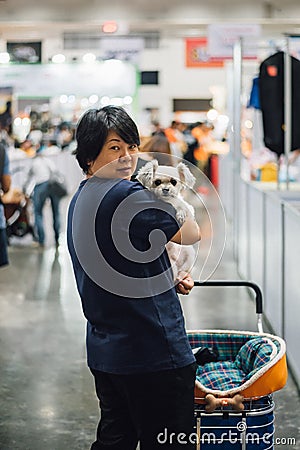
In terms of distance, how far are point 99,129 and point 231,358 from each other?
3.91 ft

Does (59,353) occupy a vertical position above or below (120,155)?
below

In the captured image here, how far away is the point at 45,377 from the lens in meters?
4.86

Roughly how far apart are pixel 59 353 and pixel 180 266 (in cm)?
299

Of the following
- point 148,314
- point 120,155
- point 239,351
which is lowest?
point 239,351

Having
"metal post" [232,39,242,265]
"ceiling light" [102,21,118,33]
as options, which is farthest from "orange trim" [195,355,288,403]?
"ceiling light" [102,21,118,33]

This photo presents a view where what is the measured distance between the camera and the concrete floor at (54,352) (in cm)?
395

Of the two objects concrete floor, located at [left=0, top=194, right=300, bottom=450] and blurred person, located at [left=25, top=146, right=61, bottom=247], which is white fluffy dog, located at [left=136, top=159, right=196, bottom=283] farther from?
blurred person, located at [left=25, top=146, right=61, bottom=247]

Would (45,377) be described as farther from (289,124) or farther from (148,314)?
(289,124)

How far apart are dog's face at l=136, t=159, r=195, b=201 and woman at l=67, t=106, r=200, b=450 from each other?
1.7 inches

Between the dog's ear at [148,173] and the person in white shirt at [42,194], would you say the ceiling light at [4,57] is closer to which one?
the person in white shirt at [42,194]

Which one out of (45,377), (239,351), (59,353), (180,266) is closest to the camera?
(180,266)

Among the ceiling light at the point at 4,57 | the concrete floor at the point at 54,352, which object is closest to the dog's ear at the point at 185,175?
the concrete floor at the point at 54,352

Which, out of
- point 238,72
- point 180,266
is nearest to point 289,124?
point 238,72

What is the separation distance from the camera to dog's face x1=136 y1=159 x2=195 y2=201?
2.36 m
